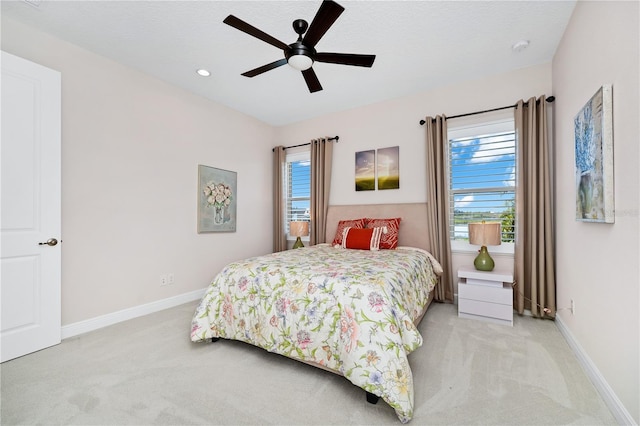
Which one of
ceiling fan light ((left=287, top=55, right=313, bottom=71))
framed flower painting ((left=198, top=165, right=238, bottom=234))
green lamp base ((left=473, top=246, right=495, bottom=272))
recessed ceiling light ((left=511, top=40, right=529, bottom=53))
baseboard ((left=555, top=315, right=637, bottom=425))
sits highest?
recessed ceiling light ((left=511, top=40, right=529, bottom=53))

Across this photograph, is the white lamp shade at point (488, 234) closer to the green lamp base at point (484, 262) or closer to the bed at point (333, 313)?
the green lamp base at point (484, 262)

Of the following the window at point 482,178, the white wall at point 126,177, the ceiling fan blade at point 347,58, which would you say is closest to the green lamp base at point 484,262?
the window at point 482,178

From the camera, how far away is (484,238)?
9.10 ft

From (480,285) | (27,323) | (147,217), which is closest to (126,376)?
(27,323)

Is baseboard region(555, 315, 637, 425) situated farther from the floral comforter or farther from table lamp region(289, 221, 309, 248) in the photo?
table lamp region(289, 221, 309, 248)

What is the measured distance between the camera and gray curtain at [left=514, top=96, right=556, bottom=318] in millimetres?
2750

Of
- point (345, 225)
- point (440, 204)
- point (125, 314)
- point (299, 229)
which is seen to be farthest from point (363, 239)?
point (125, 314)

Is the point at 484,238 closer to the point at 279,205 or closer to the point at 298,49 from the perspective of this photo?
the point at 298,49

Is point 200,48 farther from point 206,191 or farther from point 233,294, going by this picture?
point 233,294

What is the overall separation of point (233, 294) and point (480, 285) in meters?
2.39

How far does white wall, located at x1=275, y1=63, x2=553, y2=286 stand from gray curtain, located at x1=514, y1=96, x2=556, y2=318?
200 millimetres

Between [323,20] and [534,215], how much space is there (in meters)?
2.71

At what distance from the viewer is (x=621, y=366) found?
55.7 inches

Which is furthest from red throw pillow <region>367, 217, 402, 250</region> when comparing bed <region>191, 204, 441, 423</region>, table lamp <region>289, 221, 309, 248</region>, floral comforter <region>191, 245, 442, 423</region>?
table lamp <region>289, 221, 309, 248</region>
